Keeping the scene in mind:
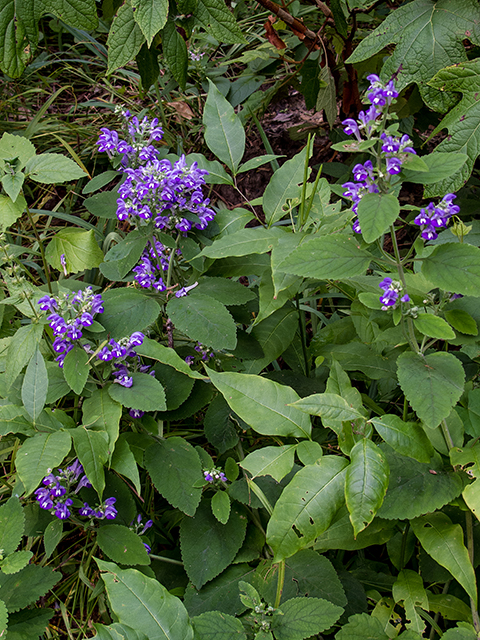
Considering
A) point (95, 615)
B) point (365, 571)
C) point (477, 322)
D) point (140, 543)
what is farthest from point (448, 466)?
point (95, 615)

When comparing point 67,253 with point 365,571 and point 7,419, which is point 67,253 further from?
point 365,571

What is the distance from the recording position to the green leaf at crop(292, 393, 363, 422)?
124 centimetres

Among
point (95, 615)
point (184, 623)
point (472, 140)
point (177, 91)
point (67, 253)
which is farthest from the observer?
point (177, 91)

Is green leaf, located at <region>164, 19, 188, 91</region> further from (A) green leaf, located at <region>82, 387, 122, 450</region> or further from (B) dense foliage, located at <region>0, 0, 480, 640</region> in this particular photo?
(A) green leaf, located at <region>82, 387, 122, 450</region>

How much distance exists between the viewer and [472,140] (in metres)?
1.61

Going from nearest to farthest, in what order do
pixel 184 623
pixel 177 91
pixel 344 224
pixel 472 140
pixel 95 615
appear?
pixel 184 623, pixel 344 224, pixel 472 140, pixel 95 615, pixel 177 91

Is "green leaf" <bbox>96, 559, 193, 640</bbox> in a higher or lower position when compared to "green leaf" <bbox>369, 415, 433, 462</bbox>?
lower

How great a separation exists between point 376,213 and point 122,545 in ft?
3.93

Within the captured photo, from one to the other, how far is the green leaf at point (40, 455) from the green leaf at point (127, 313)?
340mm

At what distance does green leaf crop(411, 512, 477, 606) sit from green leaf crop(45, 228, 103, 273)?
1.66m

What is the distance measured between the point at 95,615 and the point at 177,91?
3259mm

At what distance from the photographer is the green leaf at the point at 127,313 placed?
4.96 feet

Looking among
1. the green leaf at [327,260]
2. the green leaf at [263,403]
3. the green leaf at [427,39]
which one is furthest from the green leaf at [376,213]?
the green leaf at [427,39]

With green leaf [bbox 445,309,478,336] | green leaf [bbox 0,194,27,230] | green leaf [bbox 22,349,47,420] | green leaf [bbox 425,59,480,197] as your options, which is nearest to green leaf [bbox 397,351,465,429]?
green leaf [bbox 445,309,478,336]
